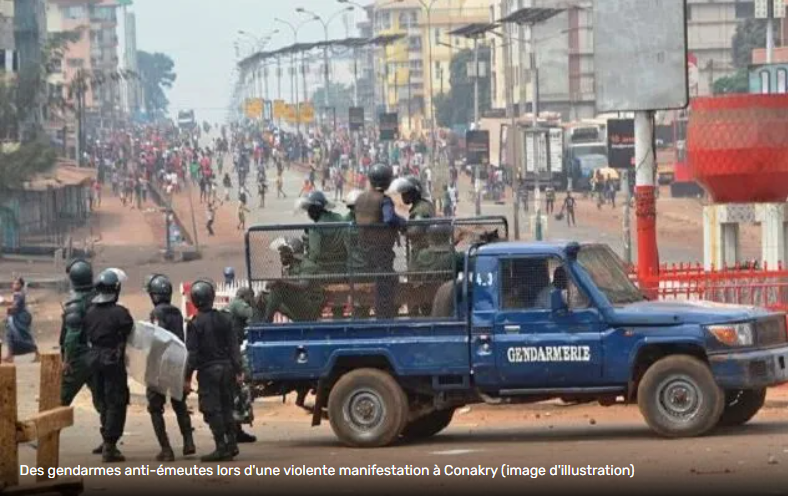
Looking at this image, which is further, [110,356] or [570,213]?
[570,213]

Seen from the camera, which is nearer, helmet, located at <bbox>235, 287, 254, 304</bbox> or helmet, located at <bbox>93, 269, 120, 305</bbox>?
helmet, located at <bbox>93, 269, 120, 305</bbox>

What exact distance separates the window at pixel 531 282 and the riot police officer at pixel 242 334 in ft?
7.78

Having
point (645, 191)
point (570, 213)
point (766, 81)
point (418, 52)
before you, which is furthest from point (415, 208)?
point (418, 52)

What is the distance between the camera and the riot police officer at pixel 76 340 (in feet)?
55.9

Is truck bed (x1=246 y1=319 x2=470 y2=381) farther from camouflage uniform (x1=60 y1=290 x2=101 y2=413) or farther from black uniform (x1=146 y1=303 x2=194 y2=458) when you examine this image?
camouflage uniform (x1=60 y1=290 x2=101 y2=413)

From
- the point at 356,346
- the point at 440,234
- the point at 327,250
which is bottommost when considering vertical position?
the point at 356,346

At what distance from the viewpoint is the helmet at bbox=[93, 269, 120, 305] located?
16.7m

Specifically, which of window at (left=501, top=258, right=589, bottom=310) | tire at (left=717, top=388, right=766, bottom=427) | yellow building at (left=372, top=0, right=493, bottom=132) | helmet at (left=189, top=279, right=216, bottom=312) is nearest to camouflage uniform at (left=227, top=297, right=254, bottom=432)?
helmet at (left=189, top=279, right=216, bottom=312)

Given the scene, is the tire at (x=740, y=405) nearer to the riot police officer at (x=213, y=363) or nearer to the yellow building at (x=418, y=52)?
the riot police officer at (x=213, y=363)

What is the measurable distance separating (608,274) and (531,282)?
75 centimetres

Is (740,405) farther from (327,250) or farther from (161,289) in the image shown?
(161,289)

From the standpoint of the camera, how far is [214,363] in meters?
16.6

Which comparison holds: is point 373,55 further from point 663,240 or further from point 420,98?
point 663,240

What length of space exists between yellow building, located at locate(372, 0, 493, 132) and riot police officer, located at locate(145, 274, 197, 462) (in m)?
128
